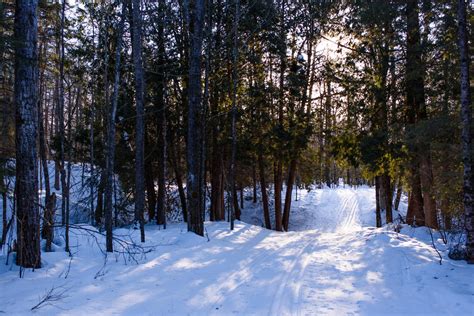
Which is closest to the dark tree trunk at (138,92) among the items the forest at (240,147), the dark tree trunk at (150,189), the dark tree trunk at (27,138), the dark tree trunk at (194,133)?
the forest at (240,147)

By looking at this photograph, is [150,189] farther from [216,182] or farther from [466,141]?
[466,141]

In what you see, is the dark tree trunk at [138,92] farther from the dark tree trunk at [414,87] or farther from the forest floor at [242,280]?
the dark tree trunk at [414,87]

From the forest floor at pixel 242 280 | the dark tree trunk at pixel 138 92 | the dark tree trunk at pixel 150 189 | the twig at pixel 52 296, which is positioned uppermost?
the dark tree trunk at pixel 138 92

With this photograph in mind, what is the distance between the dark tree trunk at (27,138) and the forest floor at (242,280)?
1.63 ft

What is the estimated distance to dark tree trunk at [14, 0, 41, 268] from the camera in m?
6.15

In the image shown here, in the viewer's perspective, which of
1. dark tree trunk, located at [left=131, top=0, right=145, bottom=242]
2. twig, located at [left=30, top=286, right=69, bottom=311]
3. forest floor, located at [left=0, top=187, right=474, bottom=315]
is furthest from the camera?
dark tree trunk, located at [left=131, top=0, right=145, bottom=242]

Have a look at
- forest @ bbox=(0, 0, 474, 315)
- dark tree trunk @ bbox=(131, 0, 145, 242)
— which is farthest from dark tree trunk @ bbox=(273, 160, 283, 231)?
dark tree trunk @ bbox=(131, 0, 145, 242)

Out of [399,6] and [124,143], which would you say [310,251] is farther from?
[124,143]

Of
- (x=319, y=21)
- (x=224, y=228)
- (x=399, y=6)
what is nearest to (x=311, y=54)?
(x=319, y=21)

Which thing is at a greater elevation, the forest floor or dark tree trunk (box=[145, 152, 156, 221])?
dark tree trunk (box=[145, 152, 156, 221])

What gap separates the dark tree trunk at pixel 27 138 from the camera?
6152 mm

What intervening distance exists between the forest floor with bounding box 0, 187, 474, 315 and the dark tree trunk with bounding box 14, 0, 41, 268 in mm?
497

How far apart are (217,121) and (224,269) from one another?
10109 millimetres

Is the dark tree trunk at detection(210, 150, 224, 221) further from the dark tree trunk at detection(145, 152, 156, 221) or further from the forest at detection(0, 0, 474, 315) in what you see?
the dark tree trunk at detection(145, 152, 156, 221)
